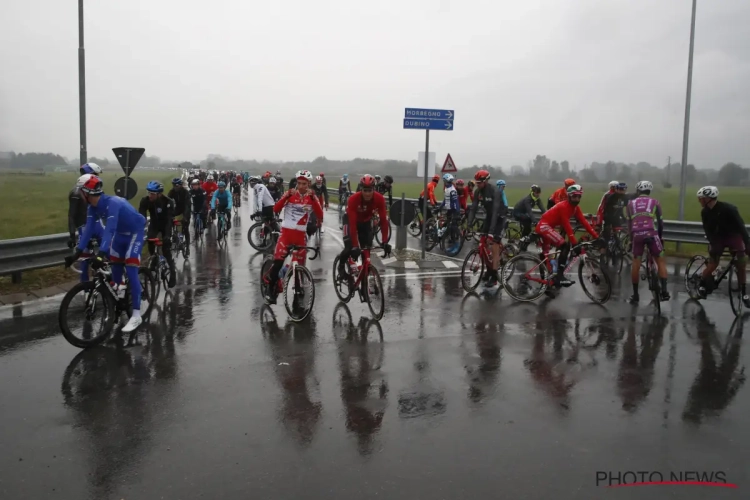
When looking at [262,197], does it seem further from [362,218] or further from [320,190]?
[320,190]

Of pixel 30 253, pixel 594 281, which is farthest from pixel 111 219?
pixel 594 281

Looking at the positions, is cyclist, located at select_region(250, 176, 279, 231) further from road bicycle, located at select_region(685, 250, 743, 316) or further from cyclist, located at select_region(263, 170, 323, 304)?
road bicycle, located at select_region(685, 250, 743, 316)

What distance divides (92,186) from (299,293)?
9.17 feet

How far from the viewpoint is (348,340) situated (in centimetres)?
682

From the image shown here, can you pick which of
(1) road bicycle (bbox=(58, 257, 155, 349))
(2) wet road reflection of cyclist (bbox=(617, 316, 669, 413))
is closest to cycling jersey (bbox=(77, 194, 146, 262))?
(1) road bicycle (bbox=(58, 257, 155, 349))

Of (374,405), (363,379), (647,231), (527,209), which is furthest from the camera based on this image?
(527,209)

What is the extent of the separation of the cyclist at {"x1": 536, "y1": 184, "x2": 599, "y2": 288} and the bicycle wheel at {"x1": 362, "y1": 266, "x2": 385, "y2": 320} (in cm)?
290

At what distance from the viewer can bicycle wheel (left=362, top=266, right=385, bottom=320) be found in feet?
25.7

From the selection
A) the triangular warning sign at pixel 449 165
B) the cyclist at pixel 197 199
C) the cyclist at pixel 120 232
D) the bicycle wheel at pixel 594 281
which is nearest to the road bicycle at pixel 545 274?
the bicycle wheel at pixel 594 281

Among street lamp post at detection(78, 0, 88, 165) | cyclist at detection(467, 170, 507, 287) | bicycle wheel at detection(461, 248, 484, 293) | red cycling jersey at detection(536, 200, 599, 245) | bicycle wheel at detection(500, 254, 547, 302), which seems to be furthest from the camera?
street lamp post at detection(78, 0, 88, 165)

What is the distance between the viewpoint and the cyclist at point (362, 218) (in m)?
7.82

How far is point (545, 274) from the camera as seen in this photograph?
920cm

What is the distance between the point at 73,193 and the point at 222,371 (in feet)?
18.5

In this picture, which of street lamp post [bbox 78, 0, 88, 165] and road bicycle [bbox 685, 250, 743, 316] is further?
street lamp post [bbox 78, 0, 88, 165]
